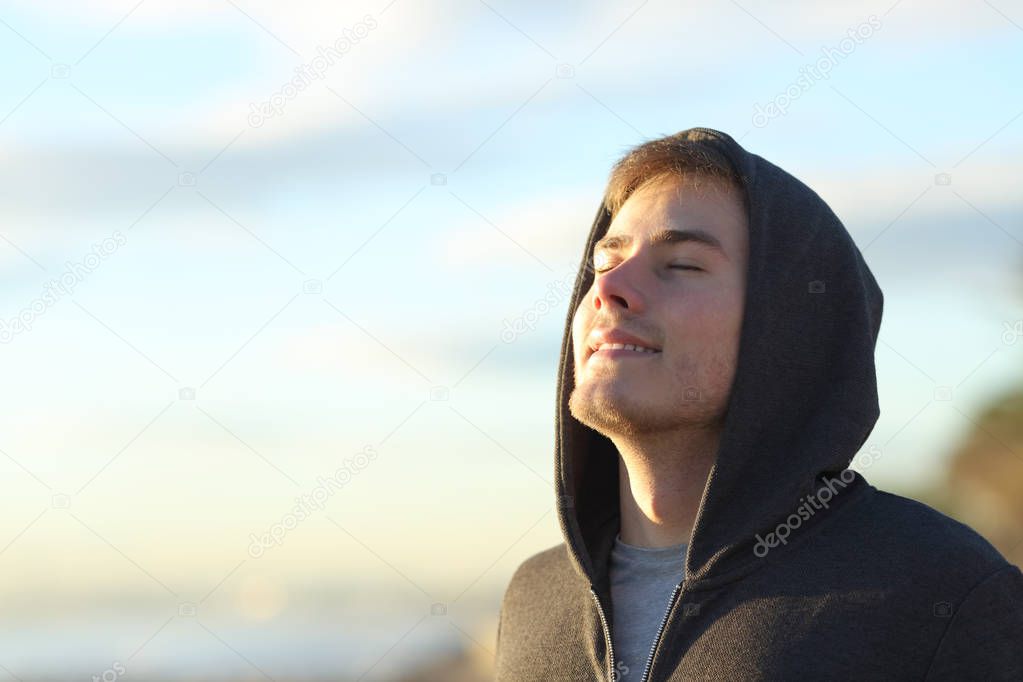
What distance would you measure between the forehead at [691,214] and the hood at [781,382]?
0.05 metres

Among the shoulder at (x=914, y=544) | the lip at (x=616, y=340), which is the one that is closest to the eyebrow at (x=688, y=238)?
the lip at (x=616, y=340)

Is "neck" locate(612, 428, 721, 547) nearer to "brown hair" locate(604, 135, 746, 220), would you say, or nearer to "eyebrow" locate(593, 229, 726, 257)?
"eyebrow" locate(593, 229, 726, 257)

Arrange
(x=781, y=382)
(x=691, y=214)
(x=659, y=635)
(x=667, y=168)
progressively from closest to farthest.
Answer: (x=659, y=635), (x=781, y=382), (x=691, y=214), (x=667, y=168)

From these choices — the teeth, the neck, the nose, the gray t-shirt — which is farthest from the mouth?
the gray t-shirt

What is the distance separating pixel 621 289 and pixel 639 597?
0.94 metres

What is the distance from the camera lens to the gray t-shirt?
3.64 m

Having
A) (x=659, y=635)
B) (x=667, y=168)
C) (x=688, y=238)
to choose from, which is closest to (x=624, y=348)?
(x=688, y=238)

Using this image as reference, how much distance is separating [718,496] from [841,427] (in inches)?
16.4

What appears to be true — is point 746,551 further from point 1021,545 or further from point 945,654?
point 1021,545

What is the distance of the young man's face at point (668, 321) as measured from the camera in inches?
145

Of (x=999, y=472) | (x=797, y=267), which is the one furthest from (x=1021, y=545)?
(x=797, y=267)

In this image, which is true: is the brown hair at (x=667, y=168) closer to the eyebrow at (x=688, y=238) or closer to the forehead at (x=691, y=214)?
the forehead at (x=691, y=214)

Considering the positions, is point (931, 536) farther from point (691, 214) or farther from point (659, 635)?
point (691, 214)

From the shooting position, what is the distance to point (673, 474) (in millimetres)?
3805
